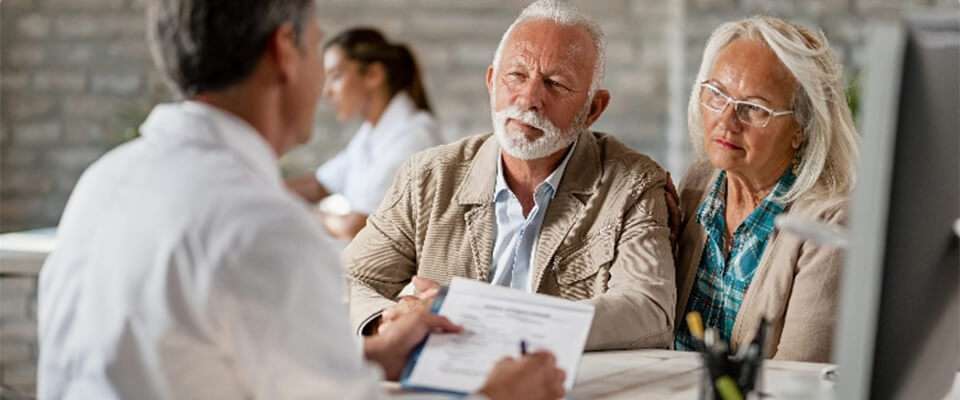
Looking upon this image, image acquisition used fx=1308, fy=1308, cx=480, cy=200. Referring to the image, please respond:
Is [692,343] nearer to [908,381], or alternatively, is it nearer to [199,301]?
[908,381]

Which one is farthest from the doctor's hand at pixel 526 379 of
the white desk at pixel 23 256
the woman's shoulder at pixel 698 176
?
the white desk at pixel 23 256

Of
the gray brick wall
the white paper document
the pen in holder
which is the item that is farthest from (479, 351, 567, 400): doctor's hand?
the gray brick wall

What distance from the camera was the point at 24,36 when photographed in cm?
594

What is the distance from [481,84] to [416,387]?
185 inches

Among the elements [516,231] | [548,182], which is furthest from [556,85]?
[516,231]

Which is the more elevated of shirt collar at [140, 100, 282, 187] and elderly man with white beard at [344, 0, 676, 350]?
shirt collar at [140, 100, 282, 187]

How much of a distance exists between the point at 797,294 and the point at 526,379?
79 cm

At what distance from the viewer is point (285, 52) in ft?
4.80

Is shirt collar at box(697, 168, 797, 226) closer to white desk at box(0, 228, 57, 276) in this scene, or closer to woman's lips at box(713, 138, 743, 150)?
woman's lips at box(713, 138, 743, 150)

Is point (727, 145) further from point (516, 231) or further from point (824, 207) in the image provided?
point (516, 231)

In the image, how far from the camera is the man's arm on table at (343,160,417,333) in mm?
2418

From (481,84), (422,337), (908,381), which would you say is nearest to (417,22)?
(481,84)

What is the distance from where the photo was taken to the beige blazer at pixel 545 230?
7.61 ft

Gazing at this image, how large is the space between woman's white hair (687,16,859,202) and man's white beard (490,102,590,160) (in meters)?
0.35
